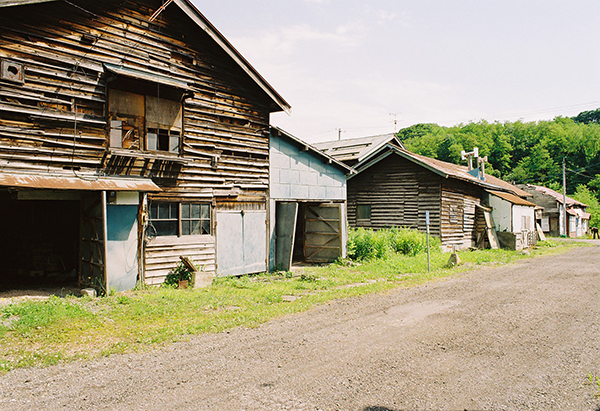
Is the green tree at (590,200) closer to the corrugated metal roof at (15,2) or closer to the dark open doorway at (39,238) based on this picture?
the dark open doorway at (39,238)

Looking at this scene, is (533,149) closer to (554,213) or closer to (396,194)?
(554,213)

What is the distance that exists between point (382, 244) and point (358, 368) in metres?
12.5

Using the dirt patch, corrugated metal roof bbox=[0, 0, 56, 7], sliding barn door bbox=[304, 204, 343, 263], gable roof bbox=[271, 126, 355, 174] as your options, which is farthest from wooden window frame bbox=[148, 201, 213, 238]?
sliding barn door bbox=[304, 204, 343, 263]

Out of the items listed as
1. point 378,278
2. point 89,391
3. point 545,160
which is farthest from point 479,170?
point 545,160

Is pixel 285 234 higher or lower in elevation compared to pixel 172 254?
higher

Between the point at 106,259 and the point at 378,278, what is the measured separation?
823cm

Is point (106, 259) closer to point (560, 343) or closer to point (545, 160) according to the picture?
point (560, 343)

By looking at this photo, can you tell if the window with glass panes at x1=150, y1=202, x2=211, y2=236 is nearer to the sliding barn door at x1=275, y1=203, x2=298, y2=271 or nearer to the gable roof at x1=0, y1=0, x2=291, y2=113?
the sliding barn door at x1=275, y1=203, x2=298, y2=271

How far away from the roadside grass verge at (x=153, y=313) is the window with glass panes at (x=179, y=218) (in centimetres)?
168

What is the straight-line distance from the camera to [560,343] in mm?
6430

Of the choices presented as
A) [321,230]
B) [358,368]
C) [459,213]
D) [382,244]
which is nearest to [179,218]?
[321,230]

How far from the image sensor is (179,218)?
11.4m

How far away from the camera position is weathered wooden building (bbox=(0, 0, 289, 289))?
9.05 m

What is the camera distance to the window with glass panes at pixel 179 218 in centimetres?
1097
